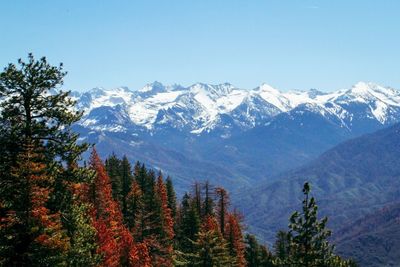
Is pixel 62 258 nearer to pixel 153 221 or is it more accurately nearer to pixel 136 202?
pixel 153 221

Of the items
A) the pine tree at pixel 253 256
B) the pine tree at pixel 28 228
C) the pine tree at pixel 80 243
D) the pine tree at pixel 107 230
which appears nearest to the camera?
the pine tree at pixel 28 228

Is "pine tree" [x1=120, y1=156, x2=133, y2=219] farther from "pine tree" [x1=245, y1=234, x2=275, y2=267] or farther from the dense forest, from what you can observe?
the dense forest

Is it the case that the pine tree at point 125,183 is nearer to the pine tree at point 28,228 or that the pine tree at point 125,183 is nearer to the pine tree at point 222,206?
the pine tree at point 222,206

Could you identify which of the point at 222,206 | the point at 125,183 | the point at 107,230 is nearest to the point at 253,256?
the point at 222,206

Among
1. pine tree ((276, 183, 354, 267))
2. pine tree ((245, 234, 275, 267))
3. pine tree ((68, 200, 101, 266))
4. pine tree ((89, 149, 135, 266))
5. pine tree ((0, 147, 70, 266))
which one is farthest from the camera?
pine tree ((245, 234, 275, 267))

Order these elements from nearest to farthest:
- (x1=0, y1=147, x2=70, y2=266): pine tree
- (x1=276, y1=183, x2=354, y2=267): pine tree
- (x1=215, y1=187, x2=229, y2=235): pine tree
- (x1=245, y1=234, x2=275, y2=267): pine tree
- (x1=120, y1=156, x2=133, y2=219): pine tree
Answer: (x1=0, y1=147, x2=70, y2=266): pine tree < (x1=276, y1=183, x2=354, y2=267): pine tree < (x1=120, y1=156, x2=133, y2=219): pine tree < (x1=215, y1=187, x2=229, y2=235): pine tree < (x1=245, y1=234, x2=275, y2=267): pine tree

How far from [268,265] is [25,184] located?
258 feet

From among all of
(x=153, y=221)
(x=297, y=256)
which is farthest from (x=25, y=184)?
(x=153, y=221)

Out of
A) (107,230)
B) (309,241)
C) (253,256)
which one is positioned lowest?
(309,241)

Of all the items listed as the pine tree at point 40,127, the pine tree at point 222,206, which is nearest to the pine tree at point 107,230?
the pine tree at point 40,127

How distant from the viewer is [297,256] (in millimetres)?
30500

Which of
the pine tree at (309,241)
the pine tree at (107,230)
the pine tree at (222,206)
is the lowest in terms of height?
the pine tree at (309,241)

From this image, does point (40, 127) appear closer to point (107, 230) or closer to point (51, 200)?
point (51, 200)

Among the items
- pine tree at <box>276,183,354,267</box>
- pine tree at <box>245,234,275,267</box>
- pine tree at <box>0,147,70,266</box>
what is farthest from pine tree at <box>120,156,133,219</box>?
pine tree at <box>0,147,70,266</box>
